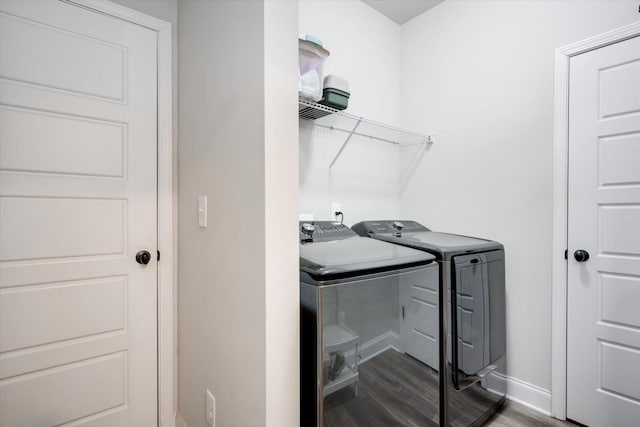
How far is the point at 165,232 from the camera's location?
166cm

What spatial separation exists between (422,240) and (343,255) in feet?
2.36

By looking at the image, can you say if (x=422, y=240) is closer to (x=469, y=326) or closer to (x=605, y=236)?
(x=469, y=326)

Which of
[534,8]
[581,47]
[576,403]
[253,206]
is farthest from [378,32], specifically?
[576,403]

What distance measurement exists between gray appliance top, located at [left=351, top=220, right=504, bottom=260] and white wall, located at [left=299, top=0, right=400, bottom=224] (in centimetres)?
31

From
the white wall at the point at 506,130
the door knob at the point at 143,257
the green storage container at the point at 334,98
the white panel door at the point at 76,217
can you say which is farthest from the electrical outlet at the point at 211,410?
the white wall at the point at 506,130

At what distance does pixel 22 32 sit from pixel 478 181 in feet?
9.03

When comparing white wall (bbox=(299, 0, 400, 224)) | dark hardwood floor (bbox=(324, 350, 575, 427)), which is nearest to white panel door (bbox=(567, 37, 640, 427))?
dark hardwood floor (bbox=(324, 350, 575, 427))

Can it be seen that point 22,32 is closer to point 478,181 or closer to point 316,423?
point 316,423

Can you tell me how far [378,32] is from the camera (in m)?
2.49

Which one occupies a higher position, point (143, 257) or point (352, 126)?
point (352, 126)

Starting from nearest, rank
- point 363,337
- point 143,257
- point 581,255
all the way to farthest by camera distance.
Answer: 1. point 363,337
2. point 143,257
3. point 581,255

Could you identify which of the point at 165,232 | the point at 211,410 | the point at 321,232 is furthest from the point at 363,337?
the point at 165,232

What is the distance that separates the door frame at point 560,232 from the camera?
5.79ft

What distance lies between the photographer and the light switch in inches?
54.2
